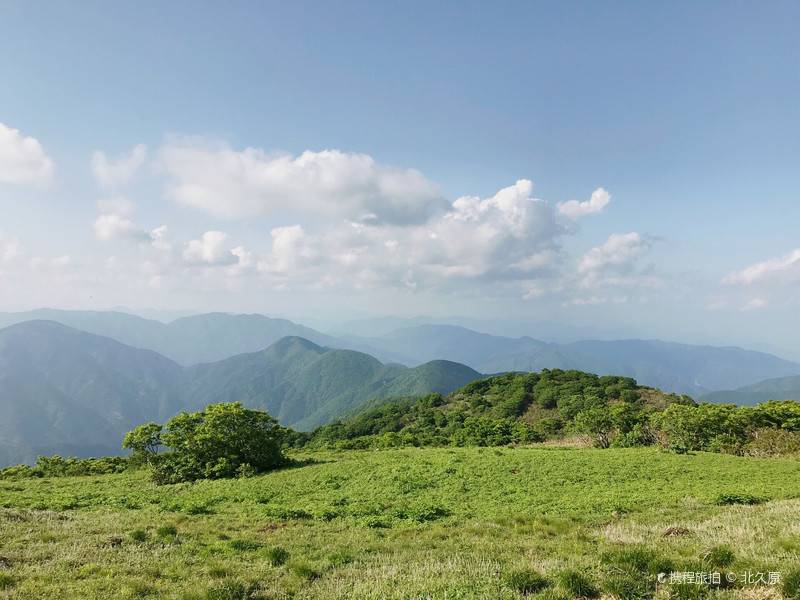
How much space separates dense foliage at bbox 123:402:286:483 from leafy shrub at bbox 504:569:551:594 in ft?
90.5

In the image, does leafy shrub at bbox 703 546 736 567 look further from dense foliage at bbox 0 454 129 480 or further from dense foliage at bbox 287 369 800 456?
dense foliage at bbox 0 454 129 480

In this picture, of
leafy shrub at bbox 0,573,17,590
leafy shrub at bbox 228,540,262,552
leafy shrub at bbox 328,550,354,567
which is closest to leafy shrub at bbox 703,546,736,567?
leafy shrub at bbox 328,550,354,567

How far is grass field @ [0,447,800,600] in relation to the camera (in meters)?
8.52

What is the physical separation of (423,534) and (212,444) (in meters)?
24.4

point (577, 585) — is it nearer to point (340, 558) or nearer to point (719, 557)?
point (719, 557)

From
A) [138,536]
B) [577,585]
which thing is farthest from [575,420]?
[138,536]

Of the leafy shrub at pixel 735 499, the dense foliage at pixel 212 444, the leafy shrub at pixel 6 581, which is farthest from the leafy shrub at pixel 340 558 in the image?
the dense foliage at pixel 212 444

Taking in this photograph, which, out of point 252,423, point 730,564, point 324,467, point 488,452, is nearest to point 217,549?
point 730,564

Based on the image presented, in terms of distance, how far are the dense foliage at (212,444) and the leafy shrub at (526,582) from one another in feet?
90.5

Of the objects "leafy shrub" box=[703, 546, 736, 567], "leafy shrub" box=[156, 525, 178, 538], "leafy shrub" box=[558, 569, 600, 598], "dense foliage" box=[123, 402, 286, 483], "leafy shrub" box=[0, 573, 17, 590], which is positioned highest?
"leafy shrub" box=[703, 546, 736, 567]

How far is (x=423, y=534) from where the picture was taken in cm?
1424

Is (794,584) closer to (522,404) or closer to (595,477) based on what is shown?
(595,477)

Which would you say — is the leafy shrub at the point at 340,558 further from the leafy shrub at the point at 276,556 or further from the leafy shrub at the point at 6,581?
the leafy shrub at the point at 6,581

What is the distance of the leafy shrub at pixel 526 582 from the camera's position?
8133 mm
